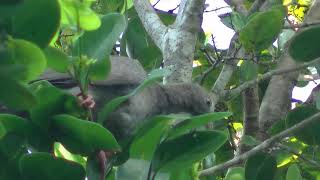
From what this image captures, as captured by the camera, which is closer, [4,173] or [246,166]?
[4,173]

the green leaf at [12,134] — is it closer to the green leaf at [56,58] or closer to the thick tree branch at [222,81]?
the green leaf at [56,58]

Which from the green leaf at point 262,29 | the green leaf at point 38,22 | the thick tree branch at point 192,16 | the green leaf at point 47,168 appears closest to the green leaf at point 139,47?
the thick tree branch at point 192,16

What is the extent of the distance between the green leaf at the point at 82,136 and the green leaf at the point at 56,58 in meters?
0.13

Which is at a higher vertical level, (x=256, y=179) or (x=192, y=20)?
(x=192, y=20)

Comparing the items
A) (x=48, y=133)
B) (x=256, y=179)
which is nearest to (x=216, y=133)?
(x=48, y=133)

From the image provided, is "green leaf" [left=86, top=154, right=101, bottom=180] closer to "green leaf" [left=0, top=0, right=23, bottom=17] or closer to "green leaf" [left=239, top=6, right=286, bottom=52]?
"green leaf" [left=0, top=0, right=23, bottom=17]

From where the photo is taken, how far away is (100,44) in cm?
191

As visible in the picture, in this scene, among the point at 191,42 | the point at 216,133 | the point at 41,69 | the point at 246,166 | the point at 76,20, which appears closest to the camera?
the point at 41,69

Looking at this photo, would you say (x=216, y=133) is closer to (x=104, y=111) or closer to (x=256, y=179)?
(x=104, y=111)

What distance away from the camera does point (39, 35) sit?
149 cm

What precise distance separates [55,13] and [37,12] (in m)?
0.04

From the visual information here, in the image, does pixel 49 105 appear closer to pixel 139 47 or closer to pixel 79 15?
pixel 79 15

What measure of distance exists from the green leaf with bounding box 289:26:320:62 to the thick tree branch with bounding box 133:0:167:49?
1.07 meters

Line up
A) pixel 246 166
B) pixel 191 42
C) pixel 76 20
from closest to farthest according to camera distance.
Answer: pixel 76 20, pixel 246 166, pixel 191 42
